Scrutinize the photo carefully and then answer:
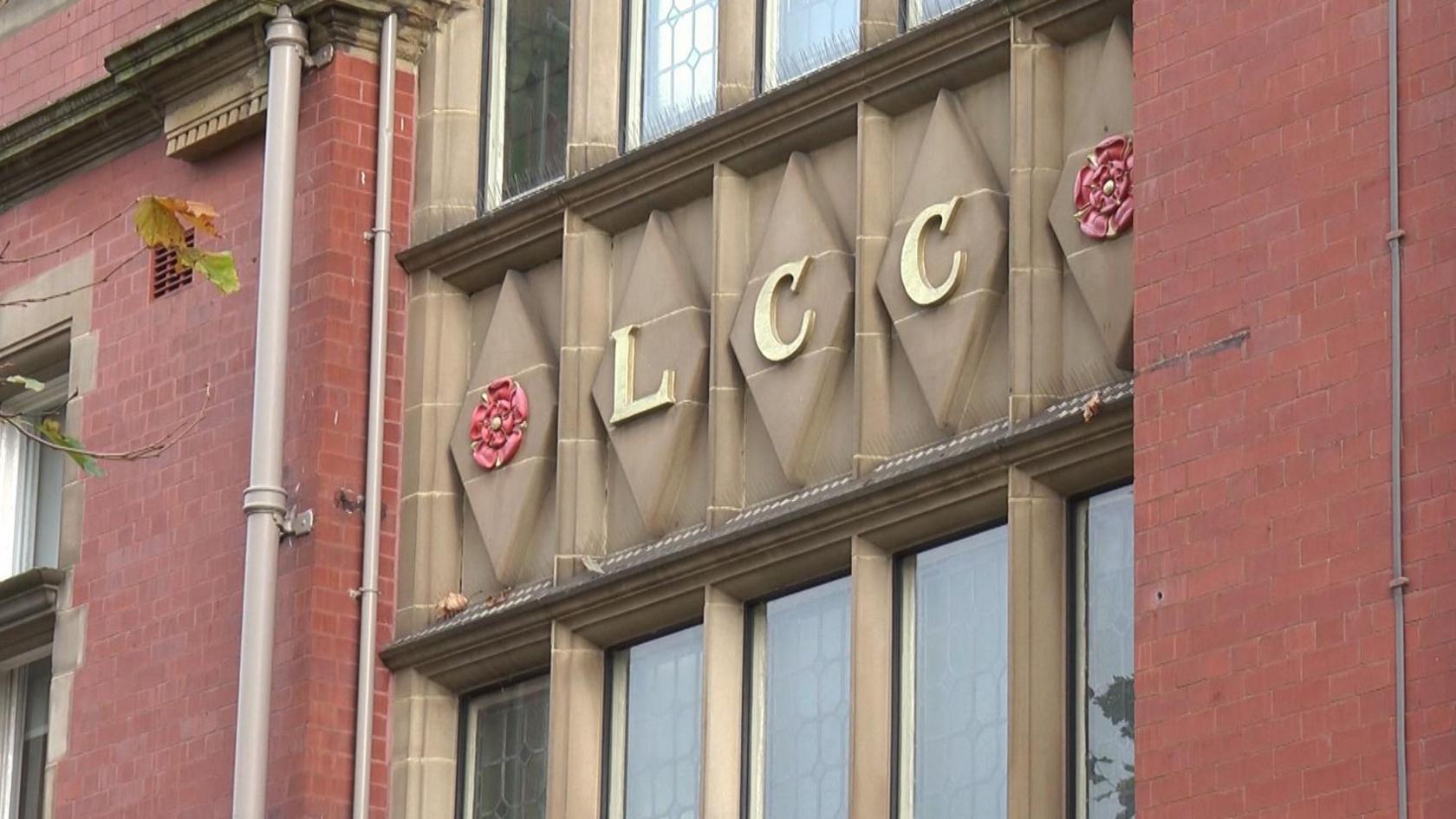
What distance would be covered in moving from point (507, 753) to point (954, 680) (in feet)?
11.6

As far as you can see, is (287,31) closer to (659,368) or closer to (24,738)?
(659,368)

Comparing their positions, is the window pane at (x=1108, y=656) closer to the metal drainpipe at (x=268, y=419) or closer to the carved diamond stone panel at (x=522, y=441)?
the carved diamond stone panel at (x=522, y=441)

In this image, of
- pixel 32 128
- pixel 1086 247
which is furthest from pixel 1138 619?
pixel 32 128

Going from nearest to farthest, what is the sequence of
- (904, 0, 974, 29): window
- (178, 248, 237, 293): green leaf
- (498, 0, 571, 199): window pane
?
(178, 248, 237, 293): green leaf, (904, 0, 974, 29): window, (498, 0, 571, 199): window pane

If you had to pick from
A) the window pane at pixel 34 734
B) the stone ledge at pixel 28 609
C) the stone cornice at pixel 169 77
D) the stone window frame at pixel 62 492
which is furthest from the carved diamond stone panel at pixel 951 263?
the window pane at pixel 34 734

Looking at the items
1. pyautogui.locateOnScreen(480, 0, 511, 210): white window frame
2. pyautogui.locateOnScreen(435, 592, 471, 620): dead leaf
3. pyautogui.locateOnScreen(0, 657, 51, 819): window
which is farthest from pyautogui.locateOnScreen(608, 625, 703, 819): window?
pyautogui.locateOnScreen(0, 657, 51, 819): window

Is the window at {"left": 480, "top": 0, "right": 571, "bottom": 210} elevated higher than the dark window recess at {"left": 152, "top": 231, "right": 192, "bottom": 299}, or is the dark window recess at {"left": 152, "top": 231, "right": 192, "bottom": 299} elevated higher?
the window at {"left": 480, "top": 0, "right": 571, "bottom": 210}

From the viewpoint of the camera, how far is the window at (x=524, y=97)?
840 inches

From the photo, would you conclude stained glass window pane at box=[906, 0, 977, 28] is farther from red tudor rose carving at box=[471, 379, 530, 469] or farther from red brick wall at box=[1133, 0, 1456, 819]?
red tudor rose carving at box=[471, 379, 530, 469]

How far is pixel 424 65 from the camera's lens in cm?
2203

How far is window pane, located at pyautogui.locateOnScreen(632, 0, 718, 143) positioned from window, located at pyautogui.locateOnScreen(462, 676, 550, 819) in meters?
3.17

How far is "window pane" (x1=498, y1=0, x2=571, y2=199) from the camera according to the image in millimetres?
21312

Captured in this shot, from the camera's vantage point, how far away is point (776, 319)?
19125 millimetres

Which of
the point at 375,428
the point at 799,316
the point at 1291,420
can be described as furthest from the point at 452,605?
the point at 1291,420
